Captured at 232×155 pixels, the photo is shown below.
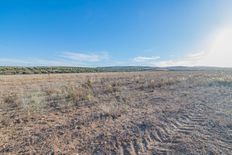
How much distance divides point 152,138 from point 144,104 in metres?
4.26

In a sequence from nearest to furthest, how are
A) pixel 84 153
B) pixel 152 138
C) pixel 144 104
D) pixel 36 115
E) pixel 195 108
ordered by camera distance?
1. pixel 84 153
2. pixel 152 138
3. pixel 36 115
4. pixel 195 108
5. pixel 144 104

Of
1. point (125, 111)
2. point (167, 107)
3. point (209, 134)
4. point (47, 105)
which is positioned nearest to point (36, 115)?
point (47, 105)

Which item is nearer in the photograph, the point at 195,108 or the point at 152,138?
the point at 152,138

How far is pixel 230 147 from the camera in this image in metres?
4.45

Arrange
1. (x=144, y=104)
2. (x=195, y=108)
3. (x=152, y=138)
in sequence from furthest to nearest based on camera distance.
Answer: (x=144, y=104)
(x=195, y=108)
(x=152, y=138)

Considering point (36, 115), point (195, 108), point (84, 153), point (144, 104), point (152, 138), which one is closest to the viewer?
point (84, 153)

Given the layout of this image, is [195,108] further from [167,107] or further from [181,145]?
[181,145]

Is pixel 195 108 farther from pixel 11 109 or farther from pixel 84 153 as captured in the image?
pixel 11 109

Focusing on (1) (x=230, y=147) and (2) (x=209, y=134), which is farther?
(2) (x=209, y=134)

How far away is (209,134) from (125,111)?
3.35 meters

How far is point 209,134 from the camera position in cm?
525

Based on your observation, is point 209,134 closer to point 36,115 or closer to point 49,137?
point 49,137

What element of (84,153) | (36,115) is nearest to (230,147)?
(84,153)

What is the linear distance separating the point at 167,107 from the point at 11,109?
22.5ft
